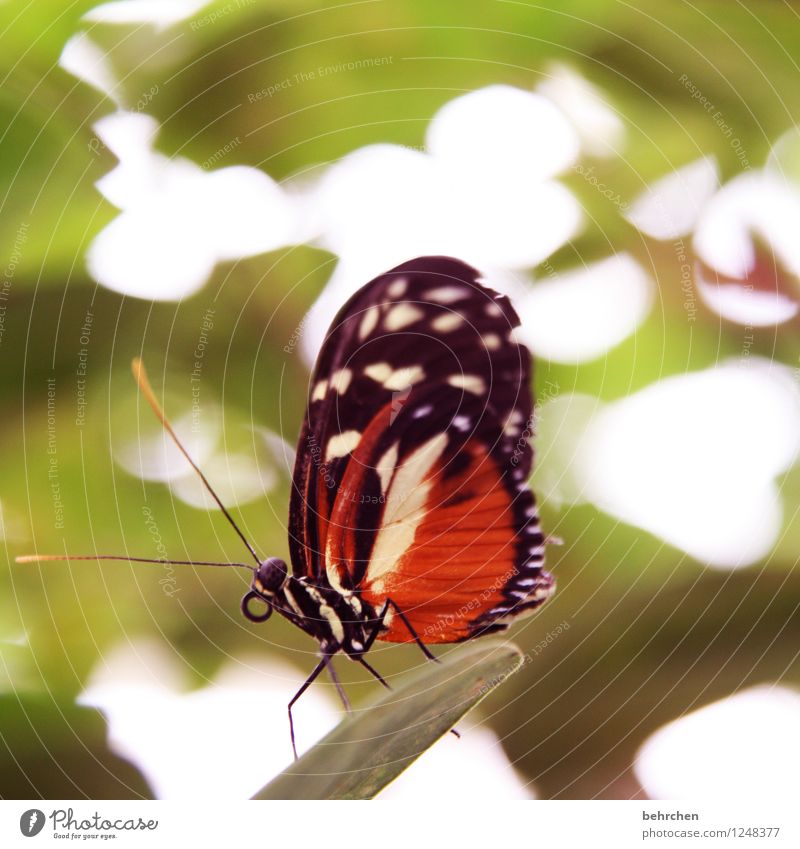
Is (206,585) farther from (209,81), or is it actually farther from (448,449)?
(209,81)

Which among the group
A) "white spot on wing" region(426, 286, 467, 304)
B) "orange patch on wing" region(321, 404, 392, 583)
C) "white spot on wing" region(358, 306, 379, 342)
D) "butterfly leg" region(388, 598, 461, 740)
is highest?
"white spot on wing" region(426, 286, 467, 304)


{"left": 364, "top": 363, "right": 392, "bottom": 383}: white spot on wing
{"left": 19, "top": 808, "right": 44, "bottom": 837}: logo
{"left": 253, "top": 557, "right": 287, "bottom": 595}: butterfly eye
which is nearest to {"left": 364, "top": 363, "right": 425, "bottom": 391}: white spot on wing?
{"left": 364, "top": 363, "right": 392, "bottom": 383}: white spot on wing

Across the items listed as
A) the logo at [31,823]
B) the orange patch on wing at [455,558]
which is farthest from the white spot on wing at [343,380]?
the logo at [31,823]

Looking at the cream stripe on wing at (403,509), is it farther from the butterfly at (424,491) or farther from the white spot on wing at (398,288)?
the white spot on wing at (398,288)

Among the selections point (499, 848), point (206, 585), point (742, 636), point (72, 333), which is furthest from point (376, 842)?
point (72, 333)

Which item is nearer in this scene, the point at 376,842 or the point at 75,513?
the point at 376,842

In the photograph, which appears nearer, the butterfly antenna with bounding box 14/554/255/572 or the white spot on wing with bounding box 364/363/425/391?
the white spot on wing with bounding box 364/363/425/391

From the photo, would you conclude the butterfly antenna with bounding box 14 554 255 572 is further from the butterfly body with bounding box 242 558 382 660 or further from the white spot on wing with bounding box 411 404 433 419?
the white spot on wing with bounding box 411 404 433 419

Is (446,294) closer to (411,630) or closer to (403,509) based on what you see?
(403,509)

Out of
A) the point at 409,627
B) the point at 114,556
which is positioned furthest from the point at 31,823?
the point at 409,627
